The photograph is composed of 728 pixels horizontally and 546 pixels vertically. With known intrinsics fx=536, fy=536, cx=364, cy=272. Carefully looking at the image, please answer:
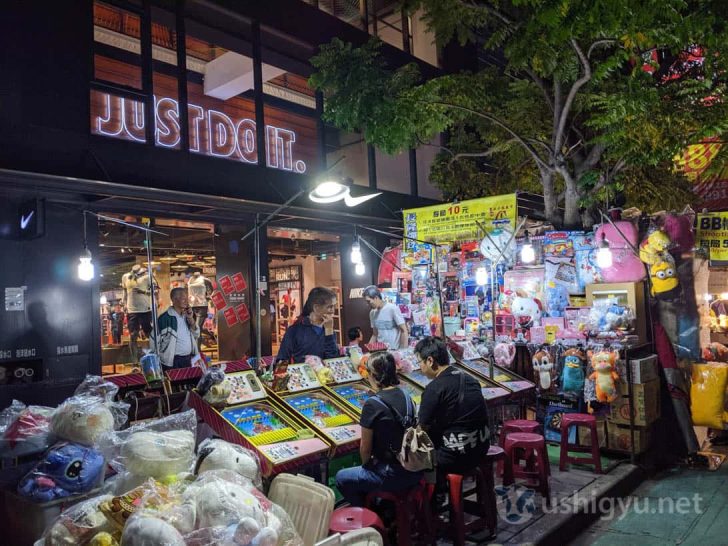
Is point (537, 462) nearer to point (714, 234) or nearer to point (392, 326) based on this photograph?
point (392, 326)

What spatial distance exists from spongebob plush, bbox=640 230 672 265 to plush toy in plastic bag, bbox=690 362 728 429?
5.39 feet

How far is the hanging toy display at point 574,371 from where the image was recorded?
746 centimetres

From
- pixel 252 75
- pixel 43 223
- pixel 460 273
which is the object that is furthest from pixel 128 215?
pixel 460 273

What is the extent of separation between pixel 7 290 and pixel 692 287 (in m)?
9.58

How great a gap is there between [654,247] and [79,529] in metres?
7.33

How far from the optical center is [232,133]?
10352 mm

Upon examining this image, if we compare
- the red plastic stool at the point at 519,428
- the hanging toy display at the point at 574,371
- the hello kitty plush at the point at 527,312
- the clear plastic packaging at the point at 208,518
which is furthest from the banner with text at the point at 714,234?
the clear plastic packaging at the point at 208,518

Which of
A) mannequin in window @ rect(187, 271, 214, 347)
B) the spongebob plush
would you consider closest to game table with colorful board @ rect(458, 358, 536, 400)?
the spongebob plush

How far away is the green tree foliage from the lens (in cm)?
721

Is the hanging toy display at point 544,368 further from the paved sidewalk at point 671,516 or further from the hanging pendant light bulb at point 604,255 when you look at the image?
the paved sidewalk at point 671,516

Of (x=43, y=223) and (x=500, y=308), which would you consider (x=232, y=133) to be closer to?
(x=43, y=223)

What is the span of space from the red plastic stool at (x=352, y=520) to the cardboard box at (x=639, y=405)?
4.75m

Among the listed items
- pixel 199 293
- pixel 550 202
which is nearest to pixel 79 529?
pixel 199 293

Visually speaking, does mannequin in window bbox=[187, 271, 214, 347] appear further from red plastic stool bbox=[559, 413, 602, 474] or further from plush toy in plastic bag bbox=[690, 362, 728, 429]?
plush toy in plastic bag bbox=[690, 362, 728, 429]
